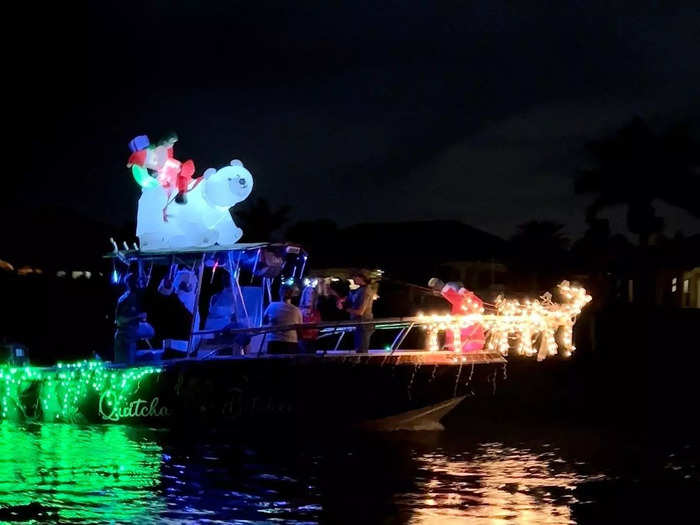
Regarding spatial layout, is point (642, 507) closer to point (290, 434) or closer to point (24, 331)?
point (290, 434)

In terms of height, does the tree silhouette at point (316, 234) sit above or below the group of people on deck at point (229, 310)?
above

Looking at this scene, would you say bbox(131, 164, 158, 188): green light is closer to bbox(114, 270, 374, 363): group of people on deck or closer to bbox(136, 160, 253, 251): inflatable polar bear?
bbox(136, 160, 253, 251): inflatable polar bear

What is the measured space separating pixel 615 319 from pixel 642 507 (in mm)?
27289

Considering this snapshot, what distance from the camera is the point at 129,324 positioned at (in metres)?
15.5

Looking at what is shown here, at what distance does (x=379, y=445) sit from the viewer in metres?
13.9

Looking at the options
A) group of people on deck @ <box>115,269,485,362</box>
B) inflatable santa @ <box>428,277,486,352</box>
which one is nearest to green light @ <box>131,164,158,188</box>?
group of people on deck @ <box>115,269,485,362</box>

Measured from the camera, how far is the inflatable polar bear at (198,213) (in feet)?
50.1

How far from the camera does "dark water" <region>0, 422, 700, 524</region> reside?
9.83 m

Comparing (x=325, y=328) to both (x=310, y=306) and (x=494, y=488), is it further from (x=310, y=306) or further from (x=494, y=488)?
(x=494, y=488)

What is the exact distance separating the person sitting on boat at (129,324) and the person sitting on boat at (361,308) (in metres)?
3.14

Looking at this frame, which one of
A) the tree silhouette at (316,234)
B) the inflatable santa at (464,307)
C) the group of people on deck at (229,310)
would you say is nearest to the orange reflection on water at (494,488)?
the inflatable santa at (464,307)

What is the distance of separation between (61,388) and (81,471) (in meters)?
3.99

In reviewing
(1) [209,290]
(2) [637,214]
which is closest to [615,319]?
(2) [637,214]

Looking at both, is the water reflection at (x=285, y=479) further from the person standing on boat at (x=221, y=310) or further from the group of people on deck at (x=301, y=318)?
the person standing on boat at (x=221, y=310)
